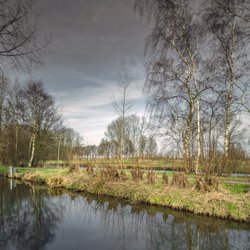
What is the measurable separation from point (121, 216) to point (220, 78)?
10402 millimetres

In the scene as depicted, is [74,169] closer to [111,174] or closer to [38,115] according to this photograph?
[111,174]

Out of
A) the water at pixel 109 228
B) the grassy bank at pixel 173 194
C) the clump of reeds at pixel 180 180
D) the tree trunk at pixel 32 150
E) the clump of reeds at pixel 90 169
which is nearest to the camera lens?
the water at pixel 109 228

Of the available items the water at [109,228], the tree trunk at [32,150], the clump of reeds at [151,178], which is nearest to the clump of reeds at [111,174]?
the clump of reeds at [151,178]

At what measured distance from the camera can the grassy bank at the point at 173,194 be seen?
26.1 ft

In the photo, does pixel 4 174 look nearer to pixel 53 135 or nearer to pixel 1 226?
pixel 53 135

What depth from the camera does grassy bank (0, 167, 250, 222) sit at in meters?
7.96

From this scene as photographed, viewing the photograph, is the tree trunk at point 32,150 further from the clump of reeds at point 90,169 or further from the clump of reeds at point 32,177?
the clump of reeds at point 90,169

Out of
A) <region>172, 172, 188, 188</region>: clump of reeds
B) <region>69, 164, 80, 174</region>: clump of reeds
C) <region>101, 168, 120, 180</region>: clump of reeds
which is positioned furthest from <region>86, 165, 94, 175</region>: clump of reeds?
<region>172, 172, 188, 188</region>: clump of reeds

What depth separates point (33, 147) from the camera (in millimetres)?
26219

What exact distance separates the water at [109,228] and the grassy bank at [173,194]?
1.32 ft

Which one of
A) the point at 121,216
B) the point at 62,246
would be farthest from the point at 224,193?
the point at 62,246

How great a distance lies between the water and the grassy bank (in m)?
0.40

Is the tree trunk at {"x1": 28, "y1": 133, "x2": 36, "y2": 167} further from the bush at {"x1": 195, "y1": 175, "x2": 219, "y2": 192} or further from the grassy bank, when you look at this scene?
the bush at {"x1": 195, "y1": 175, "x2": 219, "y2": 192}

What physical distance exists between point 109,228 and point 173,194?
11.4 ft
